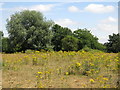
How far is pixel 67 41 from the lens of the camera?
28.4 metres

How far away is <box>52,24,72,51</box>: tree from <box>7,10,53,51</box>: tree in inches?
87.3

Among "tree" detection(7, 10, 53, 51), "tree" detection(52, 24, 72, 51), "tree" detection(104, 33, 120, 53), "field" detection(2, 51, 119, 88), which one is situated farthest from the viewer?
"tree" detection(104, 33, 120, 53)

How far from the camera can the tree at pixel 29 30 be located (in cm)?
2802

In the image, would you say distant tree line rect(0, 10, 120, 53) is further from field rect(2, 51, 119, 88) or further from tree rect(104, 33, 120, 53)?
field rect(2, 51, 119, 88)

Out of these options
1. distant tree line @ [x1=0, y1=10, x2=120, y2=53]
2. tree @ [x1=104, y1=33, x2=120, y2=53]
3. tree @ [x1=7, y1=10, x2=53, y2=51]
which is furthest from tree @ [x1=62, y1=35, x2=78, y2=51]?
tree @ [x1=104, y1=33, x2=120, y2=53]

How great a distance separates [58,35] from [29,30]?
5.12 m

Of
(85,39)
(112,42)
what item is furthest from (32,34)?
(112,42)

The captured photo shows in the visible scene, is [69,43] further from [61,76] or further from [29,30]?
[61,76]

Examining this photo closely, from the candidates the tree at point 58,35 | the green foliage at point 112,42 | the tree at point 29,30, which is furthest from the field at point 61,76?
Result: the green foliage at point 112,42

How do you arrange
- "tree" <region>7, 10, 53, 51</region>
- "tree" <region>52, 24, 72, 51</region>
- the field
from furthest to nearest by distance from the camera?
"tree" <region>52, 24, 72, 51</region>, "tree" <region>7, 10, 53, 51</region>, the field

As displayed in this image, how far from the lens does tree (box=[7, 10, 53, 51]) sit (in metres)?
28.0

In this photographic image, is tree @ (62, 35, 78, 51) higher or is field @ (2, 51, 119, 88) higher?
tree @ (62, 35, 78, 51)

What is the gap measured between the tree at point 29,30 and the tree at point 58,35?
7.27 ft

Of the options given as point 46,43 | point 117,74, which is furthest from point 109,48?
point 117,74
